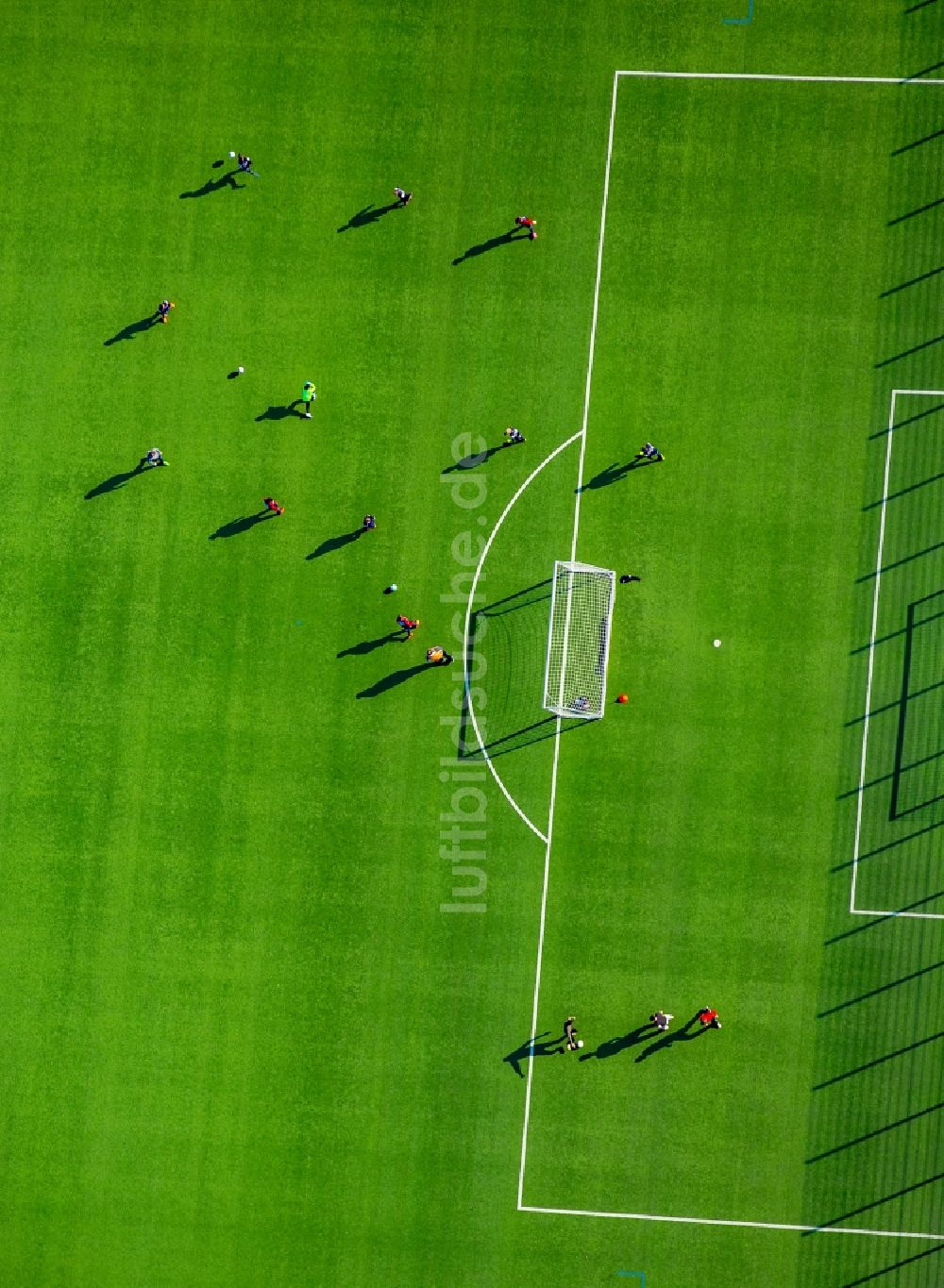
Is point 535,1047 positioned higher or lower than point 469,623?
lower

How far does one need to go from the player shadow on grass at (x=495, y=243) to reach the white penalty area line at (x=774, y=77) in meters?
3.21

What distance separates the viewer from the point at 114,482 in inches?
853

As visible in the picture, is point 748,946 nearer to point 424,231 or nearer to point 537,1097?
point 537,1097

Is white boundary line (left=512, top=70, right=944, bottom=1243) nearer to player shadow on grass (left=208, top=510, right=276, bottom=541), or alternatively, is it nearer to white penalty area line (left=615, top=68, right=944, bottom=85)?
white penalty area line (left=615, top=68, right=944, bottom=85)

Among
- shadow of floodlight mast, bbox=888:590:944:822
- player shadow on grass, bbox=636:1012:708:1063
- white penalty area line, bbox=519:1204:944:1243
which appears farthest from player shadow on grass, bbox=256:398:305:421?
white penalty area line, bbox=519:1204:944:1243

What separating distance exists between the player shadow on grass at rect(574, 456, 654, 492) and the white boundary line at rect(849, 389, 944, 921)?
4.06 meters

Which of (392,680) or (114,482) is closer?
(392,680)

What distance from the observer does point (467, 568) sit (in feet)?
70.5

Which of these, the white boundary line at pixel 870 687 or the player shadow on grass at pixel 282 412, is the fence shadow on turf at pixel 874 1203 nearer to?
the white boundary line at pixel 870 687

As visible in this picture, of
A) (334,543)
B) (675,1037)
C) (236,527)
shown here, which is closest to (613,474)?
(334,543)

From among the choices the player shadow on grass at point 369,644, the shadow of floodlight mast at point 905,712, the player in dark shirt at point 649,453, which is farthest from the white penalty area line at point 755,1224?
the player in dark shirt at point 649,453

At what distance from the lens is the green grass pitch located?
21.0 meters

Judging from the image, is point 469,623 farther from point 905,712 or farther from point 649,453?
point 905,712

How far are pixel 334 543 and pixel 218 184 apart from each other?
6.67 meters
